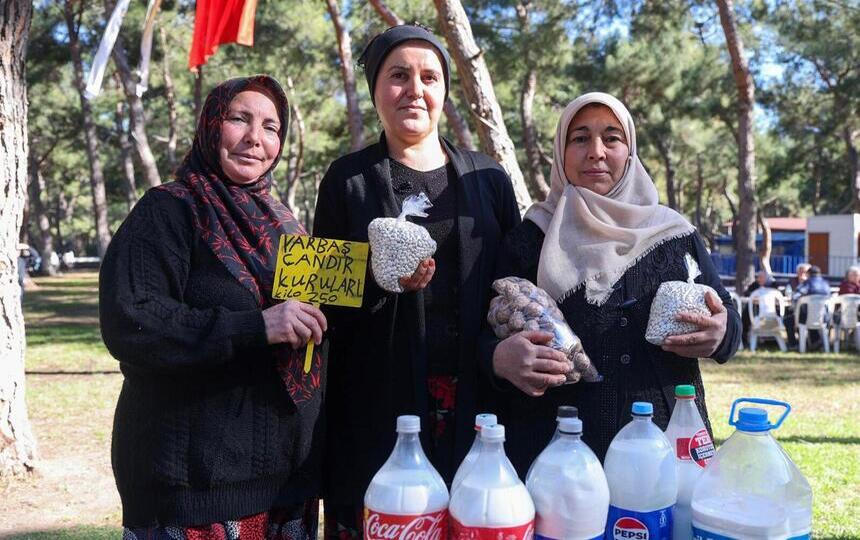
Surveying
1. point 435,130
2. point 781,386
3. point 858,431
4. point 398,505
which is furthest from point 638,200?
point 781,386

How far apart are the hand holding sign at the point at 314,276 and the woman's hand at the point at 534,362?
1.52ft

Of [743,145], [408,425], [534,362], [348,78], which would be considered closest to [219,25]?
[348,78]

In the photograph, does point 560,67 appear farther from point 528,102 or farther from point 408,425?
point 408,425

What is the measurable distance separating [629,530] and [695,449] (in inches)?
12.3

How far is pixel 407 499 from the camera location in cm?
145

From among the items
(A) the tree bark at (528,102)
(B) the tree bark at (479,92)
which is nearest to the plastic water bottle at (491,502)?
(B) the tree bark at (479,92)

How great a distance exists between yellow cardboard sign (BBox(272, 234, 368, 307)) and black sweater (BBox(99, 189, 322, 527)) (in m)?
0.14

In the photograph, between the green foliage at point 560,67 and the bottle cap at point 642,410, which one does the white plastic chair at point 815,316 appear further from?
the bottle cap at point 642,410

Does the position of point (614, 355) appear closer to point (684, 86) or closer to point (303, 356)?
point (303, 356)

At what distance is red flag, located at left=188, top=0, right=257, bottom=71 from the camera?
7.91 metres

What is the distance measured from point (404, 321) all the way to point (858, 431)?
6515 millimetres

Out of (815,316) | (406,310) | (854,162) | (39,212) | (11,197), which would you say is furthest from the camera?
(39,212)

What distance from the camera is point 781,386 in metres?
9.02

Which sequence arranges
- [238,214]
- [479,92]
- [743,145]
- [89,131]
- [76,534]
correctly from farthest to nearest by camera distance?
[89,131], [743,145], [479,92], [76,534], [238,214]
